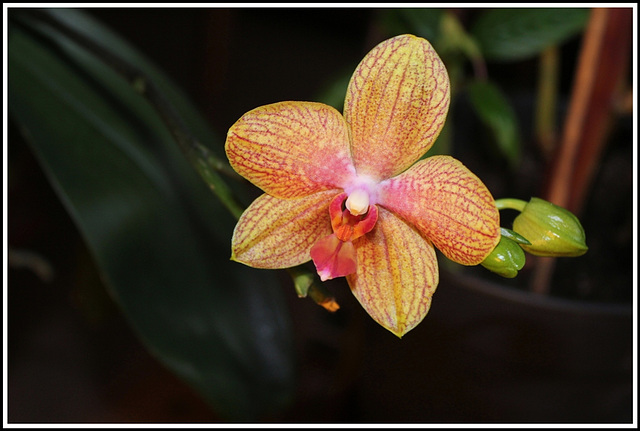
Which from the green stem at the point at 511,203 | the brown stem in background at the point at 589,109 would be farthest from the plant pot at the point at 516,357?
the green stem at the point at 511,203

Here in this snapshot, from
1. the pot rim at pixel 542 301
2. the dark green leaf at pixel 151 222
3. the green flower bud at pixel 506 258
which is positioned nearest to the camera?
the green flower bud at pixel 506 258

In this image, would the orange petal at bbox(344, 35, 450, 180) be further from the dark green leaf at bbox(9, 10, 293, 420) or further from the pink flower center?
Answer: the dark green leaf at bbox(9, 10, 293, 420)

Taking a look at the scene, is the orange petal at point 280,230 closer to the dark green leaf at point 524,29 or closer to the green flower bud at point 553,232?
the green flower bud at point 553,232

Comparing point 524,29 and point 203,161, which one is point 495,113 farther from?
point 203,161

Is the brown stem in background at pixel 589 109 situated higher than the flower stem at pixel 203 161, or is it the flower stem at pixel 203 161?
the flower stem at pixel 203 161

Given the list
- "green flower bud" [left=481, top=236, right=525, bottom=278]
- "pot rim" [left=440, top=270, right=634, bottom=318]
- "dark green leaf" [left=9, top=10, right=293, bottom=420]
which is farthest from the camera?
"pot rim" [left=440, top=270, right=634, bottom=318]

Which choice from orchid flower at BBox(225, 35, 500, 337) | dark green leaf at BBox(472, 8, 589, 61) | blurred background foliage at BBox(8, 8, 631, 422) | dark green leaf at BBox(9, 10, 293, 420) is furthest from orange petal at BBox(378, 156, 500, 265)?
dark green leaf at BBox(472, 8, 589, 61)
